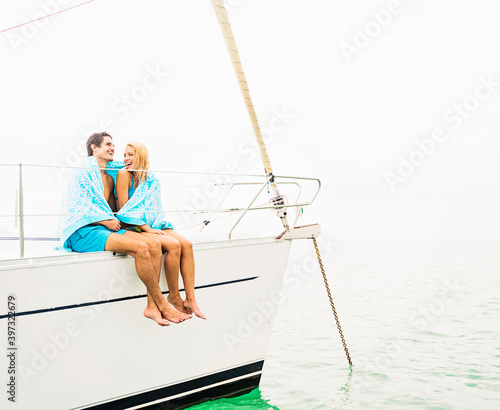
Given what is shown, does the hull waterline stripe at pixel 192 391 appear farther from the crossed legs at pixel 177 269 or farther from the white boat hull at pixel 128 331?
the crossed legs at pixel 177 269

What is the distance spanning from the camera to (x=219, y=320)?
4.95 metres

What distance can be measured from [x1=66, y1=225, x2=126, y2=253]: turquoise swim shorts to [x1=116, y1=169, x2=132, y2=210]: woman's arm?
0.28 meters

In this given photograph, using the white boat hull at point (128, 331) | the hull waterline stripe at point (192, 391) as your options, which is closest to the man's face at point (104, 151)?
the white boat hull at point (128, 331)

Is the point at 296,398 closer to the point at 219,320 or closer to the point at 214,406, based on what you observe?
the point at 214,406

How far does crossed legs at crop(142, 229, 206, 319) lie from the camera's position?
13.9 feet

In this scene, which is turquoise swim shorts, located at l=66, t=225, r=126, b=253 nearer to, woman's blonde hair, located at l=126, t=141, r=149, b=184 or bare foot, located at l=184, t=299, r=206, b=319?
woman's blonde hair, located at l=126, t=141, r=149, b=184

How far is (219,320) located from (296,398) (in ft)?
5.15

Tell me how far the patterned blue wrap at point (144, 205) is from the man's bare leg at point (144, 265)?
23 cm

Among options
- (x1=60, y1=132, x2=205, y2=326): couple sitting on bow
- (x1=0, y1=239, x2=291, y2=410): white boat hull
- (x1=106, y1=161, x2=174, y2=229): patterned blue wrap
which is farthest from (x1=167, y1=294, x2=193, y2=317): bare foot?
(x1=106, y1=161, x2=174, y2=229): patterned blue wrap

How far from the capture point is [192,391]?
4828 mm

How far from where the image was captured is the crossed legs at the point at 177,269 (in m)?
4.23

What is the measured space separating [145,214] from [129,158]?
0.51 metres

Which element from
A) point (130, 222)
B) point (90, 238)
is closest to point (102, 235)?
point (90, 238)

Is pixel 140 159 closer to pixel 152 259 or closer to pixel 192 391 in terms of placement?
pixel 152 259
